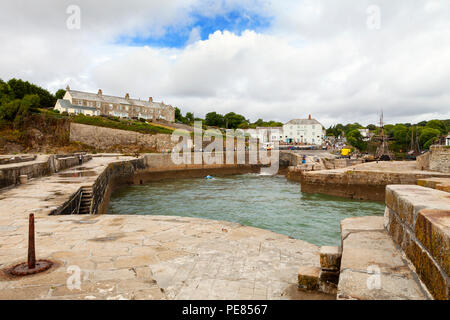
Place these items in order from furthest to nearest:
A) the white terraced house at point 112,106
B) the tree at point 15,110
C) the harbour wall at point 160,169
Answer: the white terraced house at point 112,106
the tree at point 15,110
the harbour wall at point 160,169

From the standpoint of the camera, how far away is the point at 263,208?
48.6ft

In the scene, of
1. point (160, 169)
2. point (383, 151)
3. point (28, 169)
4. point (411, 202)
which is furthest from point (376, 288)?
point (383, 151)

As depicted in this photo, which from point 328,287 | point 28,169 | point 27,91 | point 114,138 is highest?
point 27,91

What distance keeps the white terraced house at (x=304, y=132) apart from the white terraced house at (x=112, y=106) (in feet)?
111

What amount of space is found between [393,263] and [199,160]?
1296 inches

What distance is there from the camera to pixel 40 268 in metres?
3.70

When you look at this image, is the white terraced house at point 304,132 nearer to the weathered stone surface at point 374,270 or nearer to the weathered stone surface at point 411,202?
the weathered stone surface at point 411,202

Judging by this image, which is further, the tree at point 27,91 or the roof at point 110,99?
the roof at point 110,99

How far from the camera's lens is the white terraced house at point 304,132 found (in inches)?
3324

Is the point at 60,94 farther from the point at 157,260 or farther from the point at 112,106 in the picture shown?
the point at 157,260

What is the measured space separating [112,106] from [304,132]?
51.6 m

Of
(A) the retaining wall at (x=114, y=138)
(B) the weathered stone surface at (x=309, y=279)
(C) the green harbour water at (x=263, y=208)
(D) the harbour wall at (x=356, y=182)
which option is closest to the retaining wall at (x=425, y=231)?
(B) the weathered stone surface at (x=309, y=279)
